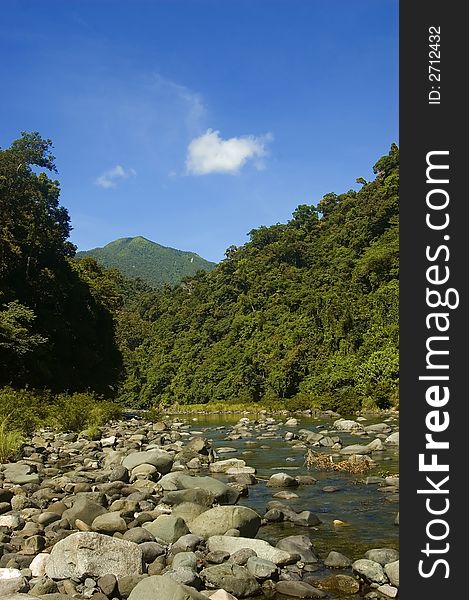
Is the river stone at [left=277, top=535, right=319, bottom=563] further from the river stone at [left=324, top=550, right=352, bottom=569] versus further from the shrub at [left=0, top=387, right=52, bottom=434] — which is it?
the shrub at [left=0, top=387, right=52, bottom=434]

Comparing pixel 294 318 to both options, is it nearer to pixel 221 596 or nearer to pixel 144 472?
pixel 144 472

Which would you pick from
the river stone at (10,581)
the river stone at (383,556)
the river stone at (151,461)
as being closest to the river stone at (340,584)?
the river stone at (383,556)

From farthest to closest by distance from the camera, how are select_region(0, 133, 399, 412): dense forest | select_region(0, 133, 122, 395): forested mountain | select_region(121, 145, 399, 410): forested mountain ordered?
select_region(121, 145, 399, 410): forested mountain → select_region(0, 133, 399, 412): dense forest → select_region(0, 133, 122, 395): forested mountain

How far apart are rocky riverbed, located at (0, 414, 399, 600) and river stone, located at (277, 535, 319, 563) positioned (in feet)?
0.05

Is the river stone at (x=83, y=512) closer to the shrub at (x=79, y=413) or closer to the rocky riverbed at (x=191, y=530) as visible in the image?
the rocky riverbed at (x=191, y=530)

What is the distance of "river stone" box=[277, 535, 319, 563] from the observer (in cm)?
581

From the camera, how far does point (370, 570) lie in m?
5.27

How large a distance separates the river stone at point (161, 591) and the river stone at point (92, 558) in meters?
0.70

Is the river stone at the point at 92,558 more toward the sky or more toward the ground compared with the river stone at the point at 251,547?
more toward the sky

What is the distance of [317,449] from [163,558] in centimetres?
1041

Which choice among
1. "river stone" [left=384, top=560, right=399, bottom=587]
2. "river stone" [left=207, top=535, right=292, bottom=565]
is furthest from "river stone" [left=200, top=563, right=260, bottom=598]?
"river stone" [left=384, top=560, right=399, bottom=587]

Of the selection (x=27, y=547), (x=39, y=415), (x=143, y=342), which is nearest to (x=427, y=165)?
(x=27, y=547)

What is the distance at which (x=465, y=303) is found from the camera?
10.2 feet

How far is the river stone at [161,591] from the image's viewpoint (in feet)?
13.9
